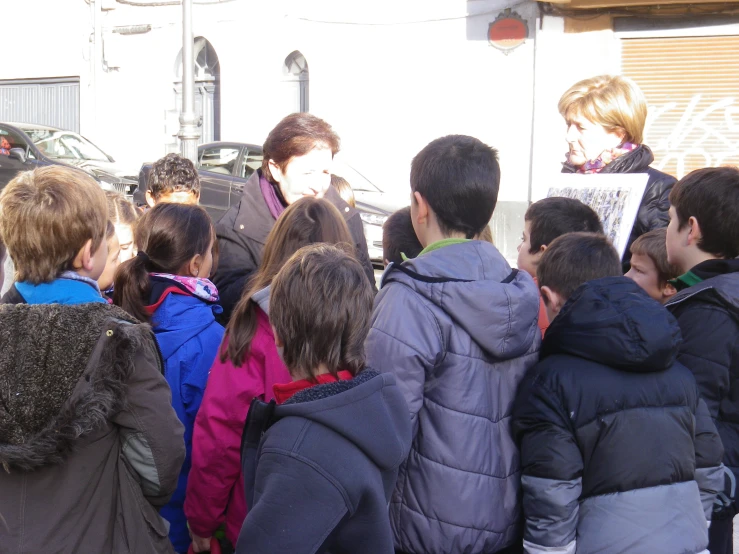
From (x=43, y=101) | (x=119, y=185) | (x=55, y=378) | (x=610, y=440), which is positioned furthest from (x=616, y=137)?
(x=43, y=101)

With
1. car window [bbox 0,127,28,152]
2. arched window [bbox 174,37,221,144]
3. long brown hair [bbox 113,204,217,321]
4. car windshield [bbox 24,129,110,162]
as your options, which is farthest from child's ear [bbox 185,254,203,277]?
arched window [bbox 174,37,221,144]

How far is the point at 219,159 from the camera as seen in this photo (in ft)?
43.5

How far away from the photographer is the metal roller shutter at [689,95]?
40.6ft

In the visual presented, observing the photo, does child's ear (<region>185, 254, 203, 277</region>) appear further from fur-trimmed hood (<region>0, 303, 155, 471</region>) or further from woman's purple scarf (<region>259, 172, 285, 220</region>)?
fur-trimmed hood (<region>0, 303, 155, 471</region>)

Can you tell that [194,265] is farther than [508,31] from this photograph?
No

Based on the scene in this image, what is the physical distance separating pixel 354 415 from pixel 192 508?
3.39ft

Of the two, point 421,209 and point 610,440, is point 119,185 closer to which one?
point 421,209

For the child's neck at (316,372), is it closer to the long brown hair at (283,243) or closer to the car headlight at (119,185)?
the long brown hair at (283,243)

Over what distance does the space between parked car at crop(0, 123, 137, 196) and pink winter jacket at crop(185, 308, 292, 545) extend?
12.2 m

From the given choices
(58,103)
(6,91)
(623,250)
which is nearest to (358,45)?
(58,103)

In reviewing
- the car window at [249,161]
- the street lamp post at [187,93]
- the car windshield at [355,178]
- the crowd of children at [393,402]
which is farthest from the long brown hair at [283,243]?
the car window at [249,161]

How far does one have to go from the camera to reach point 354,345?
208cm

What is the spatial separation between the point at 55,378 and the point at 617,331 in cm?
144

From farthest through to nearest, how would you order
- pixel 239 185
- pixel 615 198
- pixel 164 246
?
1. pixel 239 185
2. pixel 615 198
3. pixel 164 246
